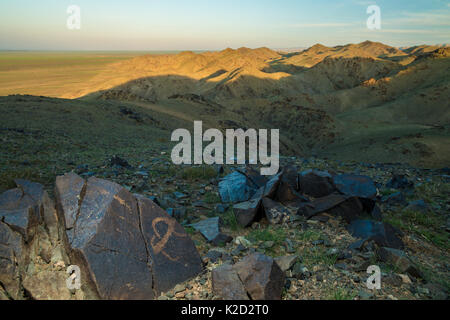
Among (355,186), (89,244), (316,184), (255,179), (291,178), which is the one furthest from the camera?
(255,179)

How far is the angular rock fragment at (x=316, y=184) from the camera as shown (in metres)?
4.96

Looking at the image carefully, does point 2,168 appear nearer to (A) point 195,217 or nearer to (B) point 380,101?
(A) point 195,217

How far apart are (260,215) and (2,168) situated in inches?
216

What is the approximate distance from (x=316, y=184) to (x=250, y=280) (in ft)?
9.89

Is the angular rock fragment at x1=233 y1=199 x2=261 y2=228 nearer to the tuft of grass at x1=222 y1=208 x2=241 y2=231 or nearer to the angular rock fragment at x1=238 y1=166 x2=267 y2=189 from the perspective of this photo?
the tuft of grass at x1=222 y1=208 x2=241 y2=231

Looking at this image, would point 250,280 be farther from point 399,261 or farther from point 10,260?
point 10,260

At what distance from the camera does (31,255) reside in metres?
2.67

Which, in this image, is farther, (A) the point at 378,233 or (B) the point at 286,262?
(A) the point at 378,233

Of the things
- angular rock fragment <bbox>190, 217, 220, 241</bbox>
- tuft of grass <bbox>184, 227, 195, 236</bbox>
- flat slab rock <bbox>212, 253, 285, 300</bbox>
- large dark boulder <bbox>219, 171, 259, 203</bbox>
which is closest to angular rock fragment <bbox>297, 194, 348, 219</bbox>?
large dark boulder <bbox>219, 171, 259, 203</bbox>

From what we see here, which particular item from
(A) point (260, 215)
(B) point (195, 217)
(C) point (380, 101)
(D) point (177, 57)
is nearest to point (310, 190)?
(A) point (260, 215)

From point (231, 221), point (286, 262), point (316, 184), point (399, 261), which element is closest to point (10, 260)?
point (286, 262)

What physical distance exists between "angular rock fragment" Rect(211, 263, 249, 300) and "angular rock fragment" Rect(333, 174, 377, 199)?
279cm

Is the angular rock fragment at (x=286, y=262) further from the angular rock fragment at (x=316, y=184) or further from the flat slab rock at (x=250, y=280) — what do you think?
the angular rock fragment at (x=316, y=184)

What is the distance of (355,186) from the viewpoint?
4.86 m
